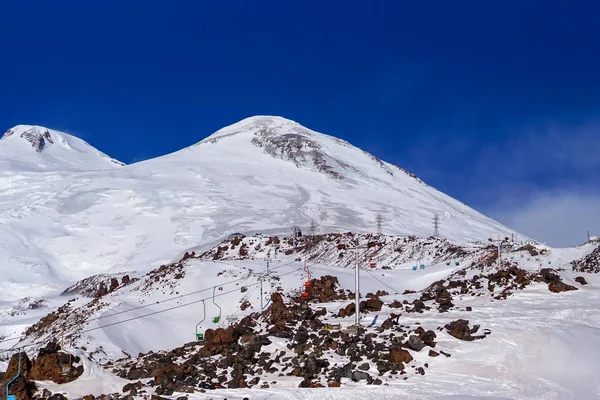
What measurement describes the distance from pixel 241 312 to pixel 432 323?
54.1ft

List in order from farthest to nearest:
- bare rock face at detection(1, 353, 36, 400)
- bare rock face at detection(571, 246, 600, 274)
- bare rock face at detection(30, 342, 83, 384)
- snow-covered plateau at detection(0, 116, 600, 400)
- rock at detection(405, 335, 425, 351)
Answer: bare rock face at detection(571, 246, 600, 274)
rock at detection(405, 335, 425, 351)
snow-covered plateau at detection(0, 116, 600, 400)
bare rock face at detection(30, 342, 83, 384)
bare rock face at detection(1, 353, 36, 400)

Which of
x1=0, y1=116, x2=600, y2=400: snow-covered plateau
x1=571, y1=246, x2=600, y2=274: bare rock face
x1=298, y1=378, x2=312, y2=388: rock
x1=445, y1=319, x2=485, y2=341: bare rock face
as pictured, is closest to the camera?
x1=298, y1=378, x2=312, y2=388: rock

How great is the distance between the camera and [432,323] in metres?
19.6

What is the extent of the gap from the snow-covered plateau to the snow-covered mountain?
54cm

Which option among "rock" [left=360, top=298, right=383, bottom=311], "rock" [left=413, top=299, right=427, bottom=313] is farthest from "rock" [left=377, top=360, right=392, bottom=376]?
"rock" [left=360, top=298, right=383, bottom=311]

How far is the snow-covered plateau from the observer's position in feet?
48.9

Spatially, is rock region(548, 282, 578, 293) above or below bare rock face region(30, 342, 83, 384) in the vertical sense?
above

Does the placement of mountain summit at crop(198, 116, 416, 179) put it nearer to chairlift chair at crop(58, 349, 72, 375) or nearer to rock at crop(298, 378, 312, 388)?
rock at crop(298, 378, 312, 388)

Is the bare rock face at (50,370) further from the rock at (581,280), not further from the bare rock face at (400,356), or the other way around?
the rock at (581,280)

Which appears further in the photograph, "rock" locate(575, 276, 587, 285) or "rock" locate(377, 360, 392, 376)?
"rock" locate(575, 276, 587, 285)

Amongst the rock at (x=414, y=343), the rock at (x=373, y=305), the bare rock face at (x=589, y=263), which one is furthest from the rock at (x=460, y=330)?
the bare rock face at (x=589, y=263)

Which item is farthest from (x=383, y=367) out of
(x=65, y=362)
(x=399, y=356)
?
(x=65, y=362)

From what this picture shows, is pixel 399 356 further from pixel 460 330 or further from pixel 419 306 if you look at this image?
pixel 419 306

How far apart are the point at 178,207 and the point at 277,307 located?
82850mm
